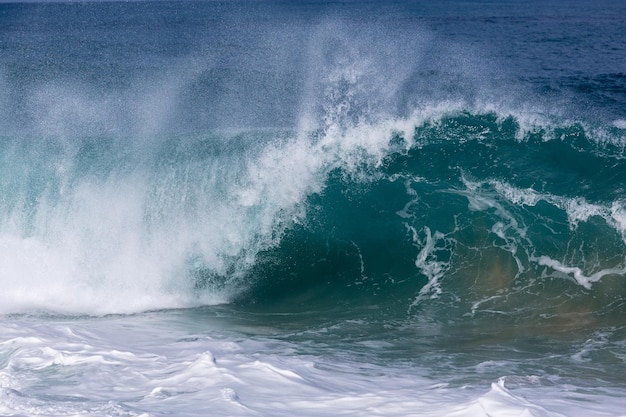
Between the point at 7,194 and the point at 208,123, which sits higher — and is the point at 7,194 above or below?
below

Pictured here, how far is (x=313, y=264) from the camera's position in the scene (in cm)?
1319

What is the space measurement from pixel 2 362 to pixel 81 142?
10.3 meters

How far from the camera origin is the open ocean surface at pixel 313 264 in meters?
7.71

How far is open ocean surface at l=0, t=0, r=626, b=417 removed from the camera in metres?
7.71

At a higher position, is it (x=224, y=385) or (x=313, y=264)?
(x=313, y=264)

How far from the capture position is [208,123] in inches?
858

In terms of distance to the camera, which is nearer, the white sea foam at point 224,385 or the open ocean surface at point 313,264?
the white sea foam at point 224,385

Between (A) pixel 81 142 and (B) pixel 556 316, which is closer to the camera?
(B) pixel 556 316

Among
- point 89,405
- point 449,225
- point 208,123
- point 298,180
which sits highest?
point 208,123

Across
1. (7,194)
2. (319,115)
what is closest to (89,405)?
(7,194)

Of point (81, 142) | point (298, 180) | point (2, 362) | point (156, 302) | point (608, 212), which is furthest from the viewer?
point (81, 142)

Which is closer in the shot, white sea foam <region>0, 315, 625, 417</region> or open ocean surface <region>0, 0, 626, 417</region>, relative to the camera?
white sea foam <region>0, 315, 625, 417</region>

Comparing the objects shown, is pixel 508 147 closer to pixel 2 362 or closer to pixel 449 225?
pixel 449 225

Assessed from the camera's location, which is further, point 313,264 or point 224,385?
point 313,264
